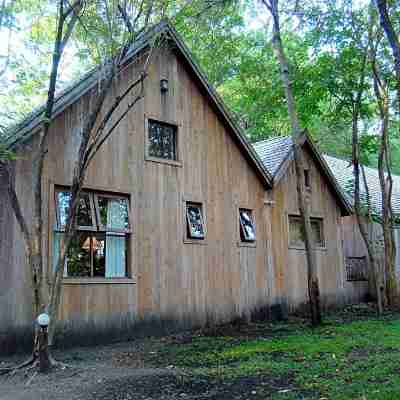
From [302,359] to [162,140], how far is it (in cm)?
661

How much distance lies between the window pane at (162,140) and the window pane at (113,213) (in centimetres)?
165

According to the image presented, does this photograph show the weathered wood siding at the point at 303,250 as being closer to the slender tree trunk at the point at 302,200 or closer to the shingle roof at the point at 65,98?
the slender tree trunk at the point at 302,200

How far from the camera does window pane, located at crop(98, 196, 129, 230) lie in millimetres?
10884

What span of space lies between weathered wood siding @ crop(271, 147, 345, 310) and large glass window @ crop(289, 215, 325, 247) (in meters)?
0.16

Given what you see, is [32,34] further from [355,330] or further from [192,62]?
[355,330]

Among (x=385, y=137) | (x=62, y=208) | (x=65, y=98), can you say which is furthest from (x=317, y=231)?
(x=65, y=98)

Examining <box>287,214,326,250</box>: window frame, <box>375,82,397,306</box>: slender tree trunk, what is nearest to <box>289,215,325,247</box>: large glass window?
<box>287,214,326,250</box>: window frame

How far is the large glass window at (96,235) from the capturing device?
33.6 ft

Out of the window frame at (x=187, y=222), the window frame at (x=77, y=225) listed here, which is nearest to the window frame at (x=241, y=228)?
the window frame at (x=187, y=222)

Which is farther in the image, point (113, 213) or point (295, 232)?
point (295, 232)

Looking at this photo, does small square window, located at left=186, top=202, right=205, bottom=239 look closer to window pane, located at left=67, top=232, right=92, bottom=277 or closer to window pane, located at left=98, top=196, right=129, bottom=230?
window pane, located at left=98, top=196, right=129, bottom=230

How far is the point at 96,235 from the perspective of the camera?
10.6m

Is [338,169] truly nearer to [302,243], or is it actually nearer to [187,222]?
[302,243]

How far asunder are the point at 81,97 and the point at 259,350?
20.8 ft
